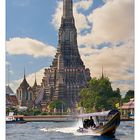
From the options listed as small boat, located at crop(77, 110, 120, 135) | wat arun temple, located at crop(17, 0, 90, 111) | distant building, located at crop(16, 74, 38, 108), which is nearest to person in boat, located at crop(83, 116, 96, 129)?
small boat, located at crop(77, 110, 120, 135)

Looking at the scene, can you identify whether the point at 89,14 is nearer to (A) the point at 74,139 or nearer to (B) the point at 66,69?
(B) the point at 66,69

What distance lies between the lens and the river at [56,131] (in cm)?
254

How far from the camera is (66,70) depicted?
263cm

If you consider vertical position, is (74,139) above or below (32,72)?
below

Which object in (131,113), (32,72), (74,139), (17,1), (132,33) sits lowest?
(74,139)

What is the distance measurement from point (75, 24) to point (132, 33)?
1.18 ft

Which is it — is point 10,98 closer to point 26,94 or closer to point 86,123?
point 26,94

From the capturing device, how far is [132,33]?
8.52 ft

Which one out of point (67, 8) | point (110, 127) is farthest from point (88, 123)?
point (67, 8)

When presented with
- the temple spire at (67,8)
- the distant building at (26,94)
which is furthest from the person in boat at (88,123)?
the temple spire at (67,8)

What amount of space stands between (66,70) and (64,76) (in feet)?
0.13

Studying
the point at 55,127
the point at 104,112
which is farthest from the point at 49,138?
the point at 104,112

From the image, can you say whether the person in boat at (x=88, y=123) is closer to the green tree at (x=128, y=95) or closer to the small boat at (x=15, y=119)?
the green tree at (x=128, y=95)

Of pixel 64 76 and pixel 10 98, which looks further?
pixel 64 76
